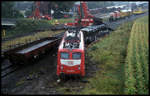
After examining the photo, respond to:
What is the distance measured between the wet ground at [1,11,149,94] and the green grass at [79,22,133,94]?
2.40 feet

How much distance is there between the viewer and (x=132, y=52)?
1933cm

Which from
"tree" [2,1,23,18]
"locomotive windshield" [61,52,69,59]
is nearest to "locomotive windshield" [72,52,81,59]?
"locomotive windshield" [61,52,69,59]

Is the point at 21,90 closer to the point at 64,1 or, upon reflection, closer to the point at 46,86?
the point at 46,86

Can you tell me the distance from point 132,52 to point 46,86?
10.5 meters

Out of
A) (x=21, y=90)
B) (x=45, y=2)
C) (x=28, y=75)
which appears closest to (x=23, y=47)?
(x=28, y=75)

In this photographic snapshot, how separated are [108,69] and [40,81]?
20.3 ft

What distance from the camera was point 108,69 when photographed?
644 inches

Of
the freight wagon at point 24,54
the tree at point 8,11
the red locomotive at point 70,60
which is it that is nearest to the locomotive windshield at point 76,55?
the red locomotive at point 70,60

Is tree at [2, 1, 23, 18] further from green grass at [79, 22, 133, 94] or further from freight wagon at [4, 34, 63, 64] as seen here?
green grass at [79, 22, 133, 94]

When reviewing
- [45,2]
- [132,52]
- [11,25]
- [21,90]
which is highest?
[45,2]

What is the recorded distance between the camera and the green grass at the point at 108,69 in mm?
12531

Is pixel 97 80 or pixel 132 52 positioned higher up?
pixel 132 52

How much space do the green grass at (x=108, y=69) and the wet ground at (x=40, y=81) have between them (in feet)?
2.40

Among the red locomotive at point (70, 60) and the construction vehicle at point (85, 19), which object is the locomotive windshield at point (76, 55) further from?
the construction vehicle at point (85, 19)
